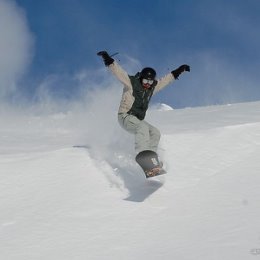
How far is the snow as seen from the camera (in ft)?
15.1

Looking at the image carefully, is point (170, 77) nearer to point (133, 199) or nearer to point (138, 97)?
point (138, 97)

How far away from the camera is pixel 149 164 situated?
625 centimetres

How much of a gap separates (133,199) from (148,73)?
207 cm

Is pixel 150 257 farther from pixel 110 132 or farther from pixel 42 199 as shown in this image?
pixel 110 132

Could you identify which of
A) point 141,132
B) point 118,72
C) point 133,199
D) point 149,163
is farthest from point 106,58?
point 133,199

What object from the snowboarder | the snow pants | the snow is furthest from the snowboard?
the snowboarder

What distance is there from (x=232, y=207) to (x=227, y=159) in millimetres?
1813

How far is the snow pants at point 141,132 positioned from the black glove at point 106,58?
0.80 metres

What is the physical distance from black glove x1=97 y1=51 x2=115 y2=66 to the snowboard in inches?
60.0

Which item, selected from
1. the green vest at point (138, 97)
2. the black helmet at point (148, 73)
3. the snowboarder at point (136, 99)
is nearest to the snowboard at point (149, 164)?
the snowboarder at point (136, 99)

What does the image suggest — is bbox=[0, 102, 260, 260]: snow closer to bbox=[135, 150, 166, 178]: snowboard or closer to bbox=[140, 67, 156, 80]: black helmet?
bbox=[135, 150, 166, 178]: snowboard

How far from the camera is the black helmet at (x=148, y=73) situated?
712 cm

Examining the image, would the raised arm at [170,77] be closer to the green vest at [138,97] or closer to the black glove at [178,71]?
the black glove at [178,71]

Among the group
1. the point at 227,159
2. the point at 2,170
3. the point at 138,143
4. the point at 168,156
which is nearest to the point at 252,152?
the point at 227,159
